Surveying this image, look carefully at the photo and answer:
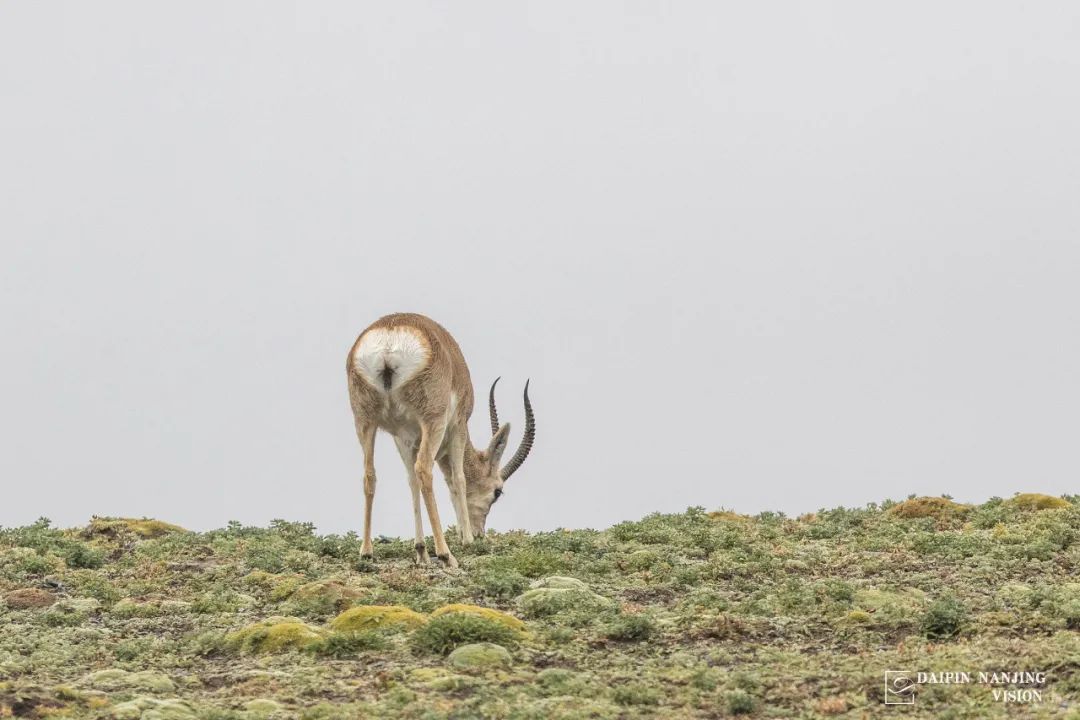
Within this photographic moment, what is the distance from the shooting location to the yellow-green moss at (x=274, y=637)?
12.9m

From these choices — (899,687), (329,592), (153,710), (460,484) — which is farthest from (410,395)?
(899,687)

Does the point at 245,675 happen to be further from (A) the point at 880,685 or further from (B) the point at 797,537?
(B) the point at 797,537

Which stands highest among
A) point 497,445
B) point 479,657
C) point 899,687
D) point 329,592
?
point 497,445

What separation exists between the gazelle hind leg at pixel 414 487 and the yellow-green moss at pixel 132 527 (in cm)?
519

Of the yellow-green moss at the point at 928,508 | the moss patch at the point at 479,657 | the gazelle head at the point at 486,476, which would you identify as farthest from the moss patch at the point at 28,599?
the yellow-green moss at the point at 928,508

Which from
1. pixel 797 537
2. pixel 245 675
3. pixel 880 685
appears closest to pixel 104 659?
pixel 245 675

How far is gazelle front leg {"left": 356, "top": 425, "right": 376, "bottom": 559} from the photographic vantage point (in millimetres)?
18516

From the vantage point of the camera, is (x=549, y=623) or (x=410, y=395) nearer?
(x=549, y=623)

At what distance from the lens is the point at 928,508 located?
2264 centimetres

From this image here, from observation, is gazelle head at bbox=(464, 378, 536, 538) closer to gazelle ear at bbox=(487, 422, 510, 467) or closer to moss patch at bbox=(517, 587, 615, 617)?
gazelle ear at bbox=(487, 422, 510, 467)

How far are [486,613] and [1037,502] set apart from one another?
1314 centimetres

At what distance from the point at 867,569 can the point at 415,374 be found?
21.5 feet

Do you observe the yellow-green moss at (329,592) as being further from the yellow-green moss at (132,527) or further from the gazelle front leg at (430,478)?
the yellow-green moss at (132,527)

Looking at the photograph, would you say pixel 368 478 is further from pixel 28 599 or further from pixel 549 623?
pixel 549 623
